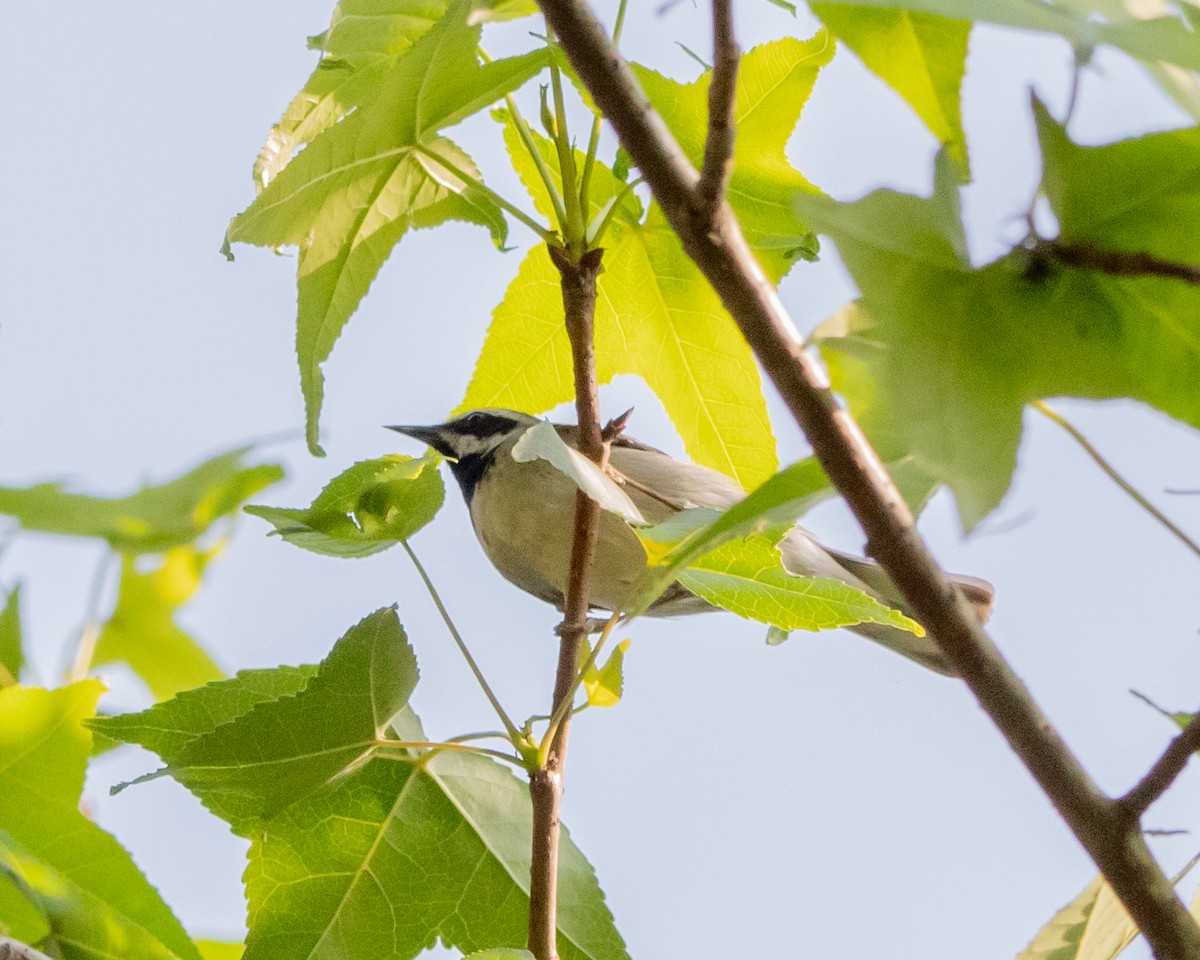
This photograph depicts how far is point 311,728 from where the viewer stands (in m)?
1.52

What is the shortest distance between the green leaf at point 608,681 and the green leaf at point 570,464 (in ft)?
0.90

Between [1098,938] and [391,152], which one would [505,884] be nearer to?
[1098,938]

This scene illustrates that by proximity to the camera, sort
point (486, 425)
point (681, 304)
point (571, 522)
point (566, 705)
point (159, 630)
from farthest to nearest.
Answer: point (486, 425)
point (571, 522)
point (681, 304)
point (159, 630)
point (566, 705)

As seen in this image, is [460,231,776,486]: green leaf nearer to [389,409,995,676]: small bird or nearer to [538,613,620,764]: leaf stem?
[538,613,620,764]: leaf stem

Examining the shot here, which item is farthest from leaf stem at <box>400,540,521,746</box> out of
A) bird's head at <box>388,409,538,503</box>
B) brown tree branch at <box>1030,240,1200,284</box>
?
bird's head at <box>388,409,538,503</box>

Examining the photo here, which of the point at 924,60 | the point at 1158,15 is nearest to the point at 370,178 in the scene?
the point at 924,60

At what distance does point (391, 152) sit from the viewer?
160 centimetres

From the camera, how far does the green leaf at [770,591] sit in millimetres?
1482

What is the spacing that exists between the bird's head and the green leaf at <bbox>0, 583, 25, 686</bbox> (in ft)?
6.17

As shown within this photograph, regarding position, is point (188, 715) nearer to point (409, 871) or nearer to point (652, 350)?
point (409, 871)

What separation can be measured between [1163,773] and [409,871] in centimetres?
110

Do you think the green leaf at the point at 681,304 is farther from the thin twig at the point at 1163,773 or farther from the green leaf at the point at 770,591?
the thin twig at the point at 1163,773

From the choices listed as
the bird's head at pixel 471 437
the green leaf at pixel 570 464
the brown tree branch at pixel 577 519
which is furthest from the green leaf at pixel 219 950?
the bird's head at pixel 471 437

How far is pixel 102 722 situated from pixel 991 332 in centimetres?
114
